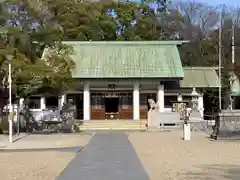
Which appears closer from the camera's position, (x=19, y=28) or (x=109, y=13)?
(x=19, y=28)

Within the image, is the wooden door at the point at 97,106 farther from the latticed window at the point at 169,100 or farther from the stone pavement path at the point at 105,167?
the stone pavement path at the point at 105,167

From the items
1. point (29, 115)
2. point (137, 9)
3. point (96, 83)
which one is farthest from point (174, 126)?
point (137, 9)

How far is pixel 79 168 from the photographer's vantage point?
43.9ft

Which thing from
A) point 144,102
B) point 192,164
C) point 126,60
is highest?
point 126,60

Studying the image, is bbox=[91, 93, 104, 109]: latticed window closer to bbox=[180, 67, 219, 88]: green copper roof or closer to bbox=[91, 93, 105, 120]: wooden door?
bbox=[91, 93, 105, 120]: wooden door

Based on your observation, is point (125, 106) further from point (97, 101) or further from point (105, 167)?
point (105, 167)

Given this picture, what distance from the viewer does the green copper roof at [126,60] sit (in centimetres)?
4478

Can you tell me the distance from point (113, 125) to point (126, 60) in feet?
27.8

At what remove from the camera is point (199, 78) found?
161ft

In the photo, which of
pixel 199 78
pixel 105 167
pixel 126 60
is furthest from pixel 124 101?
pixel 105 167

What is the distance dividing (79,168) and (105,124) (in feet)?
93.1

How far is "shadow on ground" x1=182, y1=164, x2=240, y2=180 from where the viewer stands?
37.5 ft

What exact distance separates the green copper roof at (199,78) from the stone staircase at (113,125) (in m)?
8.39

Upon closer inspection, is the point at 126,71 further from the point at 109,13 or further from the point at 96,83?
the point at 109,13
